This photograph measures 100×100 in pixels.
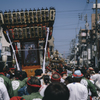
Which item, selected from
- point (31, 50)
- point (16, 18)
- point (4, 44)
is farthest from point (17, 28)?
point (4, 44)

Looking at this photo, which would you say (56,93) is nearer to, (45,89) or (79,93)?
(45,89)

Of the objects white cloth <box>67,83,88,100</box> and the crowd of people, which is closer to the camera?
the crowd of people

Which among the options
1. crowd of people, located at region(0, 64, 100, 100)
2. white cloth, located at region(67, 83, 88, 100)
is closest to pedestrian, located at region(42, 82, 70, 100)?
crowd of people, located at region(0, 64, 100, 100)

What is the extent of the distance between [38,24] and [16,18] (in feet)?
4.88

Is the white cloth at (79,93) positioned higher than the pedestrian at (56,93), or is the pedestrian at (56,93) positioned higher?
the pedestrian at (56,93)

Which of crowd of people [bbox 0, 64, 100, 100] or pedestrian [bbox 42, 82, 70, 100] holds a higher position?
pedestrian [bbox 42, 82, 70, 100]

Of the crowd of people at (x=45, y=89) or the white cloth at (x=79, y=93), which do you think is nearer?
the crowd of people at (x=45, y=89)

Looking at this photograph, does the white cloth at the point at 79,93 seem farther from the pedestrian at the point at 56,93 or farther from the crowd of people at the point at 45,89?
the pedestrian at the point at 56,93

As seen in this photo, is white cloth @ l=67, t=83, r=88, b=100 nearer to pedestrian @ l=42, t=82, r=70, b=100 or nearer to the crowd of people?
the crowd of people

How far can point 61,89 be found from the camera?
7.63ft

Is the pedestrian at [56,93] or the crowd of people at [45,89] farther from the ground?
the pedestrian at [56,93]

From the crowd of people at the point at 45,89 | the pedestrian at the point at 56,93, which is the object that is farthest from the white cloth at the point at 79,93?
the pedestrian at the point at 56,93

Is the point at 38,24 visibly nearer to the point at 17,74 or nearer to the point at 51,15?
the point at 51,15

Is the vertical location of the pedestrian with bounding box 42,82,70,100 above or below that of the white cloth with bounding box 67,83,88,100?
above
